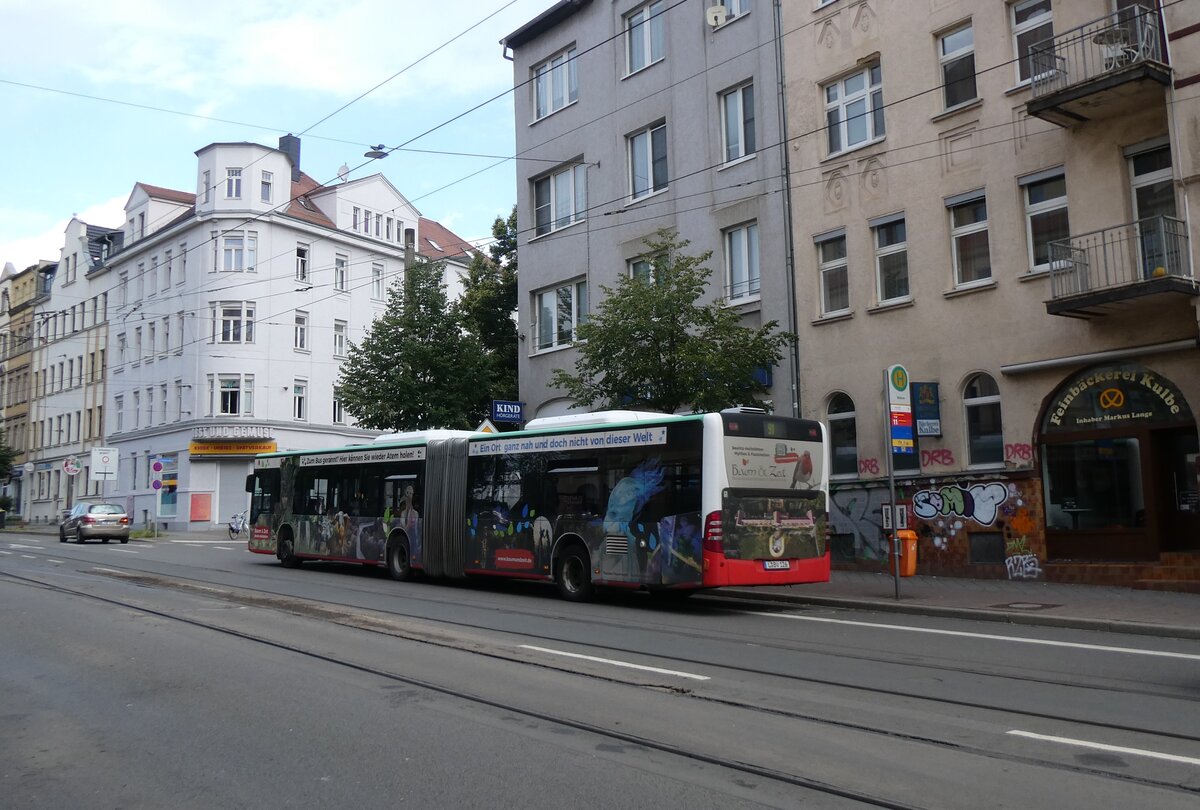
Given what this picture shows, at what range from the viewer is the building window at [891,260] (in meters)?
20.5

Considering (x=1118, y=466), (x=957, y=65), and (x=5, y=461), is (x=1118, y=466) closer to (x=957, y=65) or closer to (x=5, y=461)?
(x=957, y=65)

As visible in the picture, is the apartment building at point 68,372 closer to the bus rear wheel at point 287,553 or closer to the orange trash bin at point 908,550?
the bus rear wheel at point 287,553

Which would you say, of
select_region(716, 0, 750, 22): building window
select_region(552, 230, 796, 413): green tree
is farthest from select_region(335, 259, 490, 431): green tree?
select_region(716, 0, 750, 22): building window

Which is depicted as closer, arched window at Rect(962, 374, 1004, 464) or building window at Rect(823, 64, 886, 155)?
arched window at Rect(962, 374, 1004, 464)

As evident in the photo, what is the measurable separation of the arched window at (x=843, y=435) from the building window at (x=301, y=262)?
A: 1498 inches

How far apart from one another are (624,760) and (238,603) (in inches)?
424

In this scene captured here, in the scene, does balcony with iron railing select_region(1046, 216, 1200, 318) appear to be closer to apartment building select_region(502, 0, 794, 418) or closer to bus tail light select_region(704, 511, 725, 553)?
apartment building select_region(502, 0, 794, 418)

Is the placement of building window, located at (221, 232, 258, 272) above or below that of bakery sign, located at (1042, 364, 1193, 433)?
above

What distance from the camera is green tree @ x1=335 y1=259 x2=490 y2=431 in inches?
1149

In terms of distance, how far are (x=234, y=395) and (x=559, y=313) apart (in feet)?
93.6

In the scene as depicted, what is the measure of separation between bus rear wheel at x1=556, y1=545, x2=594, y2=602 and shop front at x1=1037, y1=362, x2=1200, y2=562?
7772 millimetres

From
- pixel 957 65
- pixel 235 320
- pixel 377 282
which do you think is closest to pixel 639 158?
pixel 957 65

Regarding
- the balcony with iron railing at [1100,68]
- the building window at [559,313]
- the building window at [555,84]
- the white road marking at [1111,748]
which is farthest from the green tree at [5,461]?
the white road marking at [1111,748]

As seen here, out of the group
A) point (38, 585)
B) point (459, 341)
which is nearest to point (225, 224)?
point (459, 341)
